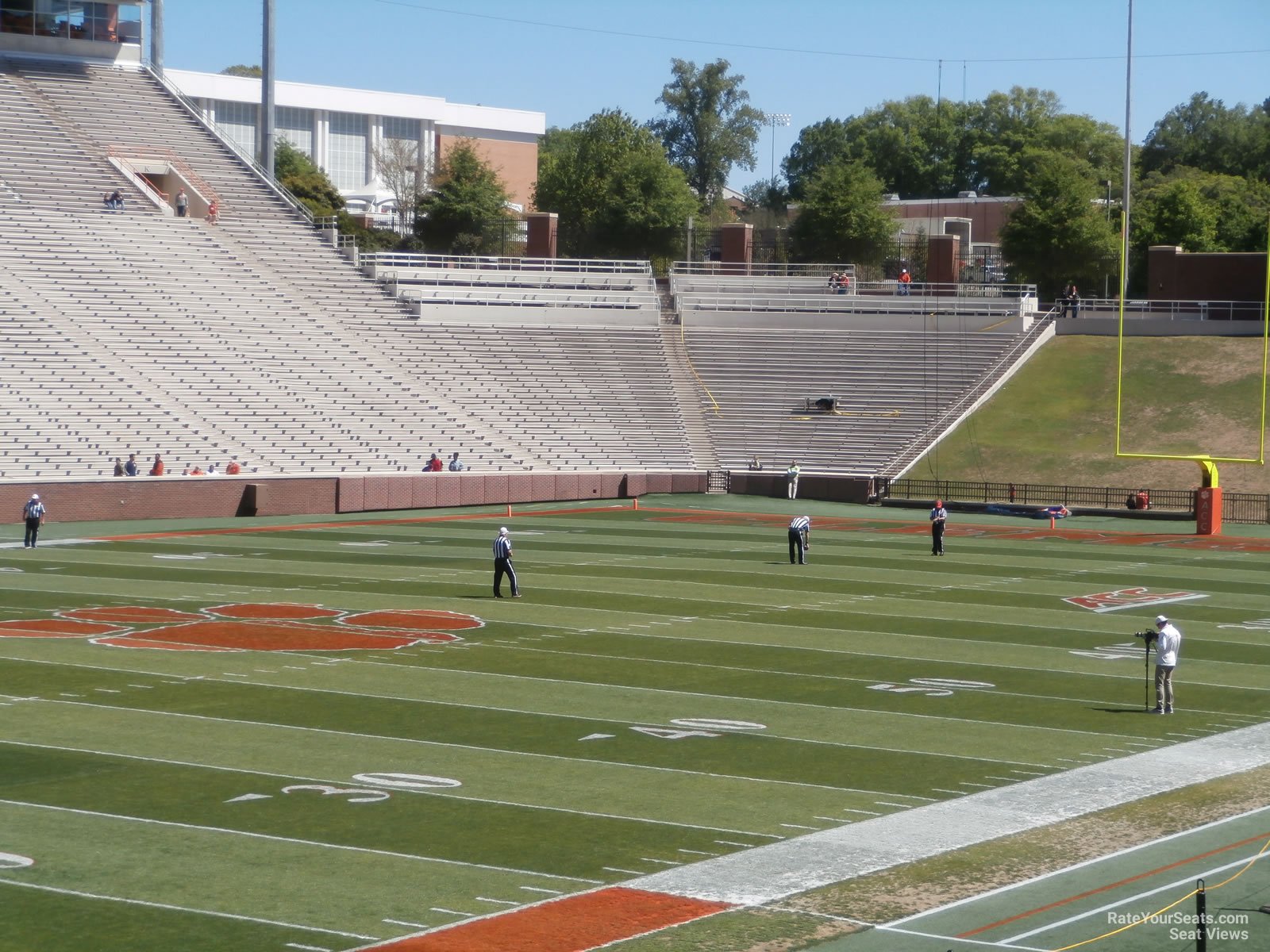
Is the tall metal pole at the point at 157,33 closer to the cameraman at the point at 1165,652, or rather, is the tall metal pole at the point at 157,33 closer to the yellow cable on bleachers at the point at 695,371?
the yellow cable on bleachers at the point at 695,371

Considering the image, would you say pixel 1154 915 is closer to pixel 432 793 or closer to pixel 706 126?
pixel 432 793

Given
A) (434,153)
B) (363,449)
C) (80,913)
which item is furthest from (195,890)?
(434,153)

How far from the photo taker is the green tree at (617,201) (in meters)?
83.5

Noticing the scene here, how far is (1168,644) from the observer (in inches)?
728

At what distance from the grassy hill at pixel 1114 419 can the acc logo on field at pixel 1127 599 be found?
65.6ft

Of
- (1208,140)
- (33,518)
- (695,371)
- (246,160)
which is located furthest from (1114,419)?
(1208,140)

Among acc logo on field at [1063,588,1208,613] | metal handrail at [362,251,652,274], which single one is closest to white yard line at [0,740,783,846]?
acc logo on field at [1063,588,1208,613]

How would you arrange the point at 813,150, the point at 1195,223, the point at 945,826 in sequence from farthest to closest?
the point at 813,150, the point at 1195,223, the point at 945,826

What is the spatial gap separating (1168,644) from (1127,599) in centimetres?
1051

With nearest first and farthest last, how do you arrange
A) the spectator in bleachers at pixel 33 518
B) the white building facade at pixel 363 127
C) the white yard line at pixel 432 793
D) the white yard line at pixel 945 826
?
the white yard line at pixel 945 826 → the white yard line at pixel 432 793 → the spectator in bleachers at pixel 33 518 → the white building facade at pixel 363 127

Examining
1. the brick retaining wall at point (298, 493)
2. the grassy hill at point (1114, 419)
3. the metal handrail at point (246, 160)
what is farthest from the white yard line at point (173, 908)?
the metal handrail at point (246, 160)

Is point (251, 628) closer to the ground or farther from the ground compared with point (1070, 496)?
closer to the ground

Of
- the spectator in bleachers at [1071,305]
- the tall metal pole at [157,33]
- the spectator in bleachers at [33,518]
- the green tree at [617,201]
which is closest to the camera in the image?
the spectator in bleachers at [33,518]

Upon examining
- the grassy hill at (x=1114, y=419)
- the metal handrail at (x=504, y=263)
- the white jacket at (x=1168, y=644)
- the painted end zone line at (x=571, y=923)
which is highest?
the metal handrail at (x=504, y=263)
